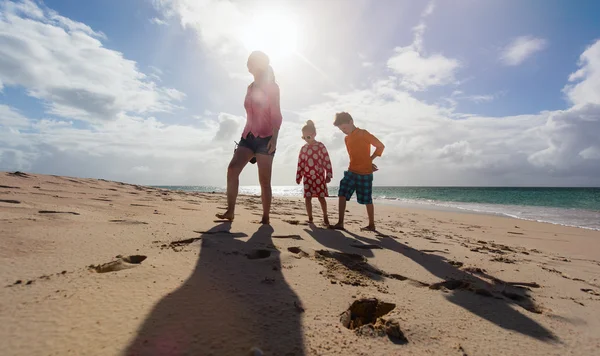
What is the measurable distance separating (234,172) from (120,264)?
189cm

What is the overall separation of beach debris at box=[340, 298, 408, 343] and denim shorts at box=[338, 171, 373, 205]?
10.3ft

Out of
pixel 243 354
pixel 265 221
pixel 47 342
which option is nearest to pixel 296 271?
pixel 243 354

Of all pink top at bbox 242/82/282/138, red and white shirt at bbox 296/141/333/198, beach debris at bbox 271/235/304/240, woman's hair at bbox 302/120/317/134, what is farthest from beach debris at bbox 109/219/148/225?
woman's hair at bbox 302/120/317/134

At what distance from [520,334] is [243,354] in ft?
3.78

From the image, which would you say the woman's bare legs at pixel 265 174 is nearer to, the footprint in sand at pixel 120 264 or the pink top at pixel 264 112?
the pink top at pixel 264 112

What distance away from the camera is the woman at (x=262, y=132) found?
3.36m

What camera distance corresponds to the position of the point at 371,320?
1.31 m

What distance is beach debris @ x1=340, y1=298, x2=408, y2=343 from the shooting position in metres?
1.14

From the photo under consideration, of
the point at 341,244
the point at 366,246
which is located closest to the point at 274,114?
the point at 341,244

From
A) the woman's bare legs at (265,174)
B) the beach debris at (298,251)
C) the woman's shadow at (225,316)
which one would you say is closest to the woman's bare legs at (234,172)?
the woman's bare legs at (265,174)

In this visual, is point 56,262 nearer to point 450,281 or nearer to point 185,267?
point 185,267

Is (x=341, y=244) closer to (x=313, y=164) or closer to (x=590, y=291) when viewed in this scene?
(x=590, y=291)

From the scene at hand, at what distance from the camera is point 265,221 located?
324 centimetres

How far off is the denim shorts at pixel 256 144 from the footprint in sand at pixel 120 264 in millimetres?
1922
